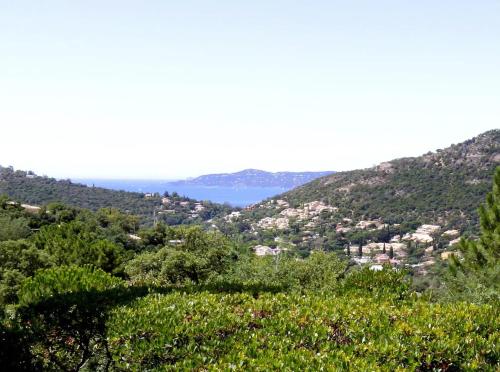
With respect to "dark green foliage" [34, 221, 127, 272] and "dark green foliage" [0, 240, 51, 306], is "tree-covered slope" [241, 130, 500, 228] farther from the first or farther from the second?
"dark green foliage" [0, 240, 51, 306]

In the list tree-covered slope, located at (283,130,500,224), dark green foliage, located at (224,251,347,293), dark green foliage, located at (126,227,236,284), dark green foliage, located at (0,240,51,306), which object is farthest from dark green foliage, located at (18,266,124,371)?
tree-covered slope, located at (283,130,500,224)

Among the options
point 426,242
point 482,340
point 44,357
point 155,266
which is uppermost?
point 482,340

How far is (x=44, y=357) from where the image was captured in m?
7.18

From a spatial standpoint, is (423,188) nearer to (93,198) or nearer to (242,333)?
(93,198)

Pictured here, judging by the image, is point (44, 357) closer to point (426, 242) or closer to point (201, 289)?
point (201, 289)

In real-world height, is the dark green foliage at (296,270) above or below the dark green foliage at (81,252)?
above

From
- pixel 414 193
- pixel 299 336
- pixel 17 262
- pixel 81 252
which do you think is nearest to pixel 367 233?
pixel 414 193

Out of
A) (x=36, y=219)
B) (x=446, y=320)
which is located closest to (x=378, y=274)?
(x=446, y=320)

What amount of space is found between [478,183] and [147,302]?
5140 inches

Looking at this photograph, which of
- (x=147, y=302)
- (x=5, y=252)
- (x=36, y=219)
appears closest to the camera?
(x=147, y=302)

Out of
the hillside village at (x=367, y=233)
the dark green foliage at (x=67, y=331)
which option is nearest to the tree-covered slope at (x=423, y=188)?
the hillside village at (x=367, y=233)

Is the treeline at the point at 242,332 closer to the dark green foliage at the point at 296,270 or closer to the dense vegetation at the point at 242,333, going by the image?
the dense vegetation at the point at 242,333

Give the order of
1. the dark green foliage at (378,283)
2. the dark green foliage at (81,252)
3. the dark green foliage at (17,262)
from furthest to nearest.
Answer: the dark green foliage at (81,252), the dark green foliage at (17,262), the dark green foliage at (378,283)

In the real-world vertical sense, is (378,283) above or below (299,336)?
below
